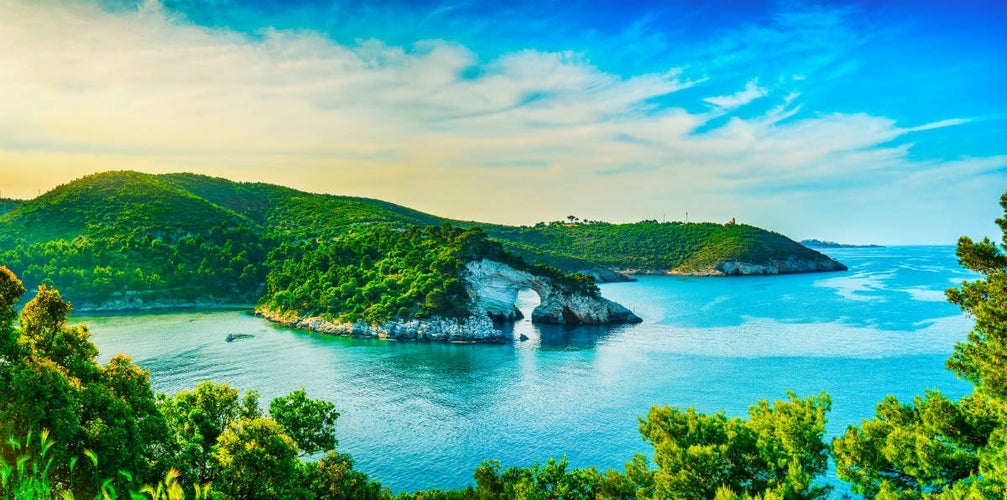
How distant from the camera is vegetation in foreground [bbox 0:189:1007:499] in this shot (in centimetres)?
1487

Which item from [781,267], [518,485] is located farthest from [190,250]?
[781,267]

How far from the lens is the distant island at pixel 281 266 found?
77750 millimetres

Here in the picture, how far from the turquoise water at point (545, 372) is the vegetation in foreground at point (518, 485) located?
44.5 feet

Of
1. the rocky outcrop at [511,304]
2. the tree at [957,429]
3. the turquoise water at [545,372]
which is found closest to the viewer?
the tree at [957,429]

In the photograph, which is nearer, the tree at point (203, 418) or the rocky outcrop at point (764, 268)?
the tree at point (203, 418)

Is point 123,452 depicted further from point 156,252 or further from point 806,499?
point 156,252

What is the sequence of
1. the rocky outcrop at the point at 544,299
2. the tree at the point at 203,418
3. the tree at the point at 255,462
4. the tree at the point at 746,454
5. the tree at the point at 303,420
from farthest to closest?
the rocky outcrop at the point at 544,299, the tree at the point at 303,420, the tree at the point at 203,418, the tree at the point at 746,454, the tree at the point at 255,462

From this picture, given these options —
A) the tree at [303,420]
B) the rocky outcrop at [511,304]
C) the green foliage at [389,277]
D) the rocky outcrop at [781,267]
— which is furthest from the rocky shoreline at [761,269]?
the tree at [303,420]

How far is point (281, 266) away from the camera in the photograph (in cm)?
10688

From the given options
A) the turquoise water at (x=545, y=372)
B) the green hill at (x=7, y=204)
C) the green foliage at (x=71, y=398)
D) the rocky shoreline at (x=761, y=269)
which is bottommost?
the turquoise water at (x=545, y=372)

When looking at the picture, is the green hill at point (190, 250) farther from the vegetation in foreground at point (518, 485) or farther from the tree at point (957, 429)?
the tree at point (957, 429)

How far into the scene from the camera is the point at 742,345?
67.4m

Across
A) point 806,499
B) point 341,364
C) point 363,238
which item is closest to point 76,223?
point 363,238

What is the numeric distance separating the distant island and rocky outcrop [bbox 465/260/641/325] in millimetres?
173
